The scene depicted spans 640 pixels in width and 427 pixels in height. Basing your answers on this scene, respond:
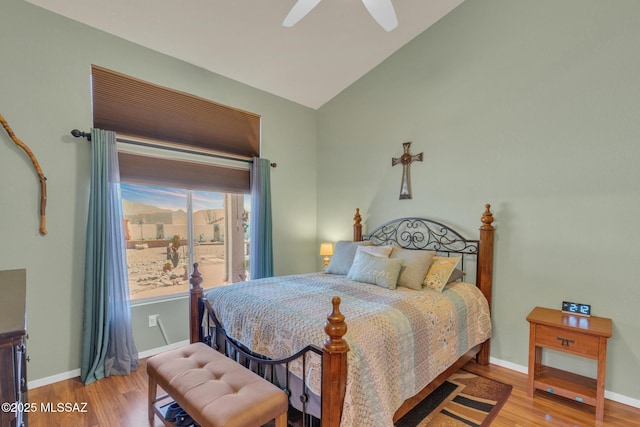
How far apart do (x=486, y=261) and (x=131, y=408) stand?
3.18 metres

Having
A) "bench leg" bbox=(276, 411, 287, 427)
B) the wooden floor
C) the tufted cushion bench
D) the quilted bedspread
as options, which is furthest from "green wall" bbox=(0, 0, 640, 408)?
"bench leg" bbox=(276, 411, 287, 427)

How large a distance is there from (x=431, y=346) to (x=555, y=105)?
2260mm

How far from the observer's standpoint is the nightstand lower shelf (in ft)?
7.13

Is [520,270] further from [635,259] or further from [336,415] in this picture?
[336,415]

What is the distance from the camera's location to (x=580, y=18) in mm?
2471

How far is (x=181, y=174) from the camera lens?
3.28 m

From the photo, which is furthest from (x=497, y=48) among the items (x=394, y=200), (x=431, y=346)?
(x=431, y=346)

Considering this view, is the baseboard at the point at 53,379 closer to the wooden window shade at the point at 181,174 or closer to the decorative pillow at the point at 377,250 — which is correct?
the wooden window shade at the point at 181,174

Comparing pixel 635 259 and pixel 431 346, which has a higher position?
pixel 635 259

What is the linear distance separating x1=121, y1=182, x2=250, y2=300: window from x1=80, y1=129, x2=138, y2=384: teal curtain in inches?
12.5

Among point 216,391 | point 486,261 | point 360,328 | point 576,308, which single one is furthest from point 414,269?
point 216,391

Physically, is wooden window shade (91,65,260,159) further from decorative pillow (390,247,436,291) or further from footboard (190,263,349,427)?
decorative pillow (390,247,436,291)

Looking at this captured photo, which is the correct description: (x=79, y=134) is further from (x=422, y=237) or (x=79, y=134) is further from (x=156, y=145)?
(x=422, y=237)

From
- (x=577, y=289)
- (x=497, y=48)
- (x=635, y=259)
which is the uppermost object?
(x=497, y=48)
